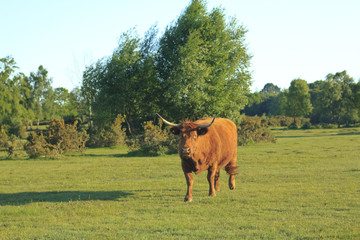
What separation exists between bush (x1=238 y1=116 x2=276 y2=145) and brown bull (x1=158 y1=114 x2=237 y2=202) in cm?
2228

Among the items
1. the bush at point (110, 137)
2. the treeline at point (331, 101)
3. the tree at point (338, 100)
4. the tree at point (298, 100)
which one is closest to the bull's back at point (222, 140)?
the bush at point (110, 137)

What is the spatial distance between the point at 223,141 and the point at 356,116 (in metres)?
77.9

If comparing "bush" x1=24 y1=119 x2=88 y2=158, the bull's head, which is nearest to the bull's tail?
the bull's head

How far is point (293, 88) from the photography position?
3688 inches

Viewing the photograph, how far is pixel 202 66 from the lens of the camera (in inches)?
1476

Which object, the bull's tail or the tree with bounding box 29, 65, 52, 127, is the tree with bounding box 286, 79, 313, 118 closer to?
the tree with bounding box 29, 65, 52, 127

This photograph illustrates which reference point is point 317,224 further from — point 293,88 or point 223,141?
point 293,88

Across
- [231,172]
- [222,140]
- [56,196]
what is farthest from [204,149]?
[56,196]

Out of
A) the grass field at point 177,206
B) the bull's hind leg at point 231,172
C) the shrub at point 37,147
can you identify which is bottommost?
the grass field at point 177,206

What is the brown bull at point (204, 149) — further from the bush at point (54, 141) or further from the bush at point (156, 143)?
the bush at point (54, 141)

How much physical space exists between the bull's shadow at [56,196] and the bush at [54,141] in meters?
13.5

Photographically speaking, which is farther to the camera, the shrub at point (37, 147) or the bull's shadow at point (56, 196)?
the shrub at point (37, 147)

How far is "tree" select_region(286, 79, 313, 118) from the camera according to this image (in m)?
90.7

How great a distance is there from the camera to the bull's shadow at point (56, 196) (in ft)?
36.3
